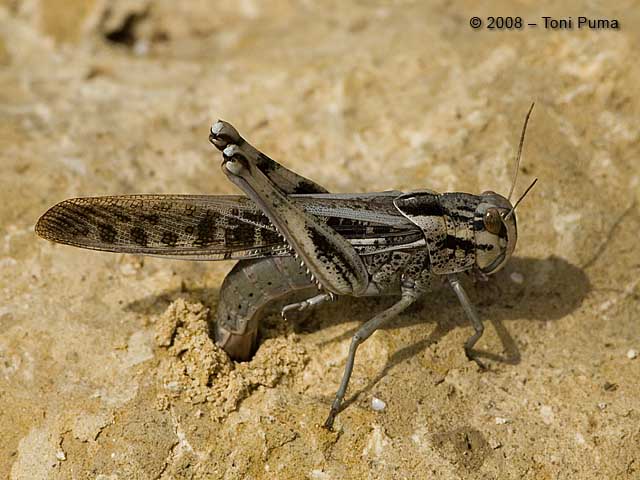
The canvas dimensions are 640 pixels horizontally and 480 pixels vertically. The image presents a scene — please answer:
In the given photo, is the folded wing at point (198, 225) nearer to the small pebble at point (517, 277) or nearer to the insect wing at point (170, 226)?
the insect wing at point (170, 226)

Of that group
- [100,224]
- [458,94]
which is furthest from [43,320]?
[458,94]

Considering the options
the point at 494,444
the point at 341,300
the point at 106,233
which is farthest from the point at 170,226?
the point at 494,444

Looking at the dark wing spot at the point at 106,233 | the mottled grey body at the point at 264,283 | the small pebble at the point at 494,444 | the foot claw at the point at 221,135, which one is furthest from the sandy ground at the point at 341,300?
the foot claw at the point at 221,135

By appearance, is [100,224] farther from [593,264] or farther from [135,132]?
[593,264]

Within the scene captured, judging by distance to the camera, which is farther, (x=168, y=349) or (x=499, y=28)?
(x=499, y=28)

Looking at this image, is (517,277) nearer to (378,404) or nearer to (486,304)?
(486,304)

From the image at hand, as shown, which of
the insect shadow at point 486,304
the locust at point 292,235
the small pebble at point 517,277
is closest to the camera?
the locust at point 292,235
